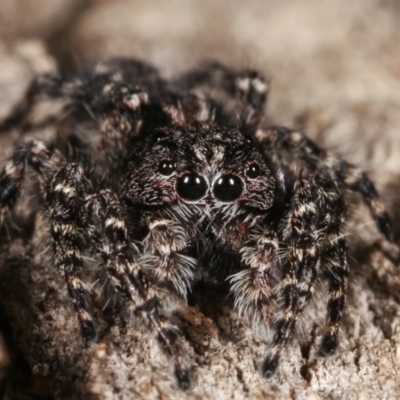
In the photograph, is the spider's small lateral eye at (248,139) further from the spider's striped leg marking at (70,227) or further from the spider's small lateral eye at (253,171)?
the spider's striped leg marking at (70,227)

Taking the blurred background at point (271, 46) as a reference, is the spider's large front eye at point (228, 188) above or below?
below

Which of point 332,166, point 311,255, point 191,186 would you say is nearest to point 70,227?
point 191,186

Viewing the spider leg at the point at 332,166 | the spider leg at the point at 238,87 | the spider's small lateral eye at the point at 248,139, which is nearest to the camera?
the spider's small lateral eye at the point at 248,139

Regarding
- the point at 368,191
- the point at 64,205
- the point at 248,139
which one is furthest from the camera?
the point at 368,191

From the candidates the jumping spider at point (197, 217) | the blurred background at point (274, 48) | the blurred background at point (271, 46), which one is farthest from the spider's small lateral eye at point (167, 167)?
the blurred background at point (271, 46)

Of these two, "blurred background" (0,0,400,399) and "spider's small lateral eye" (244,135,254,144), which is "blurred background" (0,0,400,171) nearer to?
"blurred background" (0,0,400,399)

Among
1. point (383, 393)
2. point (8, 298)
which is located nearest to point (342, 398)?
point (383, 393)

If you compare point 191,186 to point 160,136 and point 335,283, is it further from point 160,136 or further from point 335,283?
point 335,283
